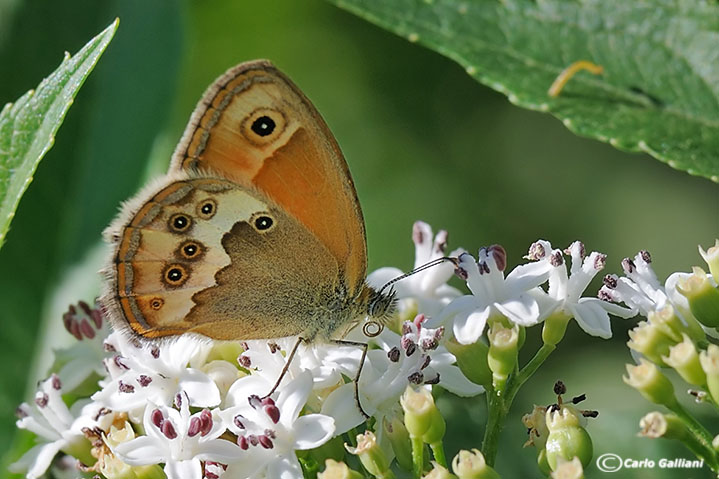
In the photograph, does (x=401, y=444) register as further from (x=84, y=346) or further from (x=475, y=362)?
(x=84, y=346)

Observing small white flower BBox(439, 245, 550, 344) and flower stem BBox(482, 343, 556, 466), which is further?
small white flower BBox(439, 245, 550, 344)

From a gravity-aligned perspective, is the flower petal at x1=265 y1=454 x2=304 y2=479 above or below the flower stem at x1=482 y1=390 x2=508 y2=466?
below

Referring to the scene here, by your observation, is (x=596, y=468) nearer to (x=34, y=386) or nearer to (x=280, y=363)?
(x=280, y=363)

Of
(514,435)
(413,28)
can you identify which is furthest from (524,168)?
(413,28)

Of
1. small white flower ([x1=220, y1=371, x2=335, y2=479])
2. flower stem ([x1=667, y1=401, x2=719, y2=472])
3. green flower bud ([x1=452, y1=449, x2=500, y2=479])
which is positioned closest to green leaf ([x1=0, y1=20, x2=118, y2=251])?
small white flower ([x1=220, y1=371, x2=335, y2=479])

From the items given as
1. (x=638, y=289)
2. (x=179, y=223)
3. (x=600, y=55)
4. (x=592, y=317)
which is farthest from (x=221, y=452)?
(x=600, y=55)

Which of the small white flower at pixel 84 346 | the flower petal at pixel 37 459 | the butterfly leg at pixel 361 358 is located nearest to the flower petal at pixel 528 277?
the butterfly leg at pixel 361 358

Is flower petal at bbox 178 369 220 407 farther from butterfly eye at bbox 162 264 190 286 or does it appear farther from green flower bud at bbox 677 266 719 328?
green flower bud at bbox 677 266 719 328
